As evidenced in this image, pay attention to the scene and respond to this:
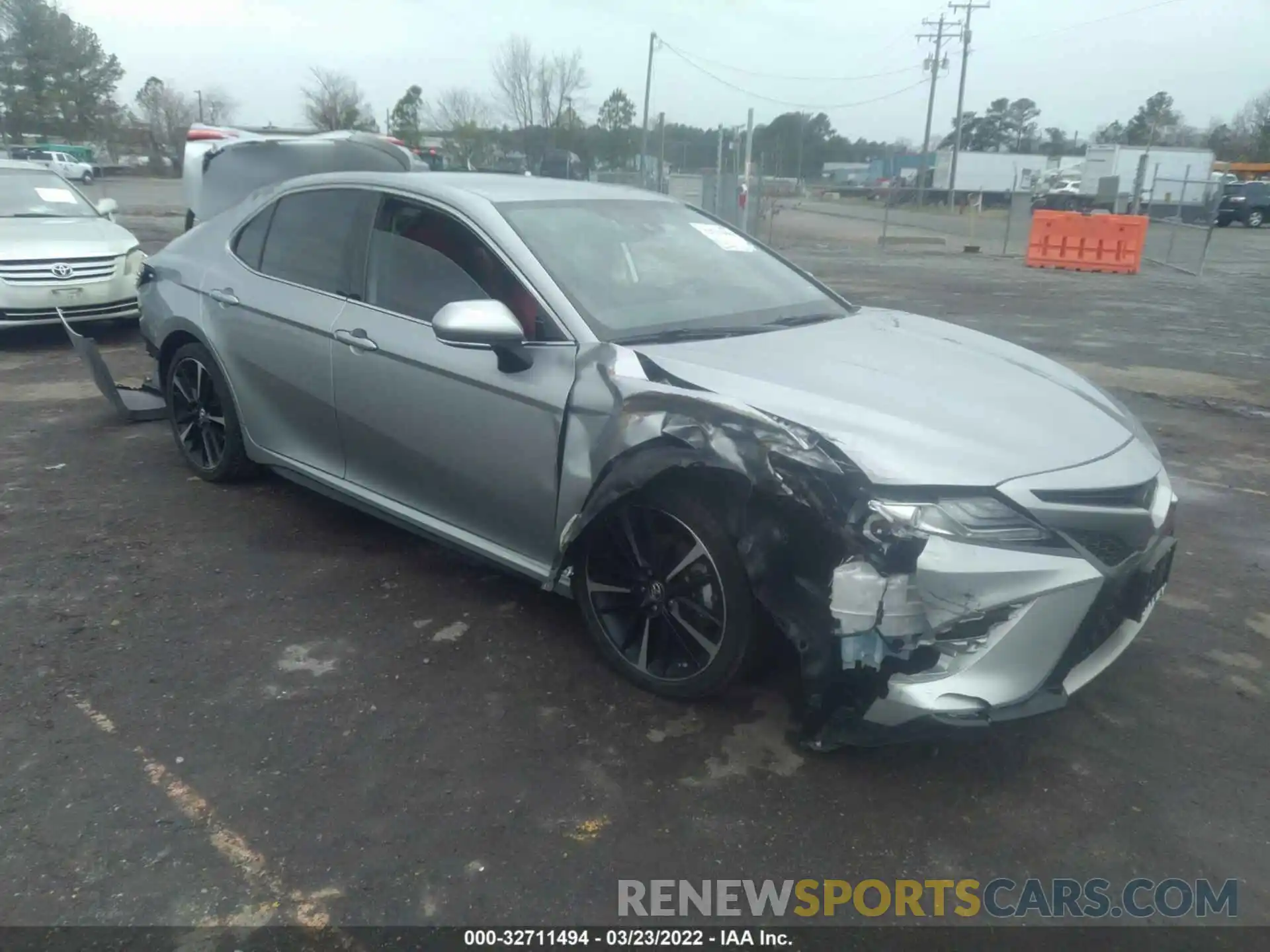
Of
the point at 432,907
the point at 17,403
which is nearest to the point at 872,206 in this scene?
the point at 17,403

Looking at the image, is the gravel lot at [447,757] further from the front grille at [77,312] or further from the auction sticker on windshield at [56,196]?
the auction sticker on windshield at [56,196]

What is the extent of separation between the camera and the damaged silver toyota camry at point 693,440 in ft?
8.75

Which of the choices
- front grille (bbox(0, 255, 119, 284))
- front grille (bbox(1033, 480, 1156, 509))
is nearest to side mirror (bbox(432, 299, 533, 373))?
front grille (bbox(1033, 480, 1156, 509))

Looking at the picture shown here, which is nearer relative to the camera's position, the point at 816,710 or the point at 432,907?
the point at 432,907

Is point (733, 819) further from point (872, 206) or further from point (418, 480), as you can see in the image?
point (872, 206)

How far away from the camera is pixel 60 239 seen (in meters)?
8.83

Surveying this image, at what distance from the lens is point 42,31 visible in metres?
64.8

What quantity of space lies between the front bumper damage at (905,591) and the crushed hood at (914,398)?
0.23ft

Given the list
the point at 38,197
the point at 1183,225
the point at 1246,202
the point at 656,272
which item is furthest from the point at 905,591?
the point at 1246,202

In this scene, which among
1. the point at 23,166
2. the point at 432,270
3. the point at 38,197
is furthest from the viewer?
the point at 23,166

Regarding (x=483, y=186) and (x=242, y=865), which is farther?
(x=483, y=186)

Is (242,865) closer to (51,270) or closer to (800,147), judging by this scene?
(51,270)

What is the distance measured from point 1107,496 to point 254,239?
3940 millimetres

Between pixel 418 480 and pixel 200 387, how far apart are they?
6.09ft
